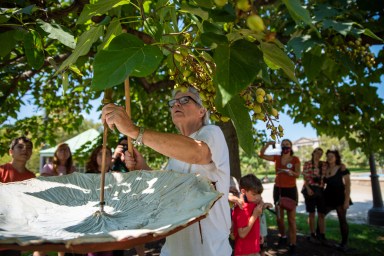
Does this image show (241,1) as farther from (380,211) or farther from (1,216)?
(380,211)

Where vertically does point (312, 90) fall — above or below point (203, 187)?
above

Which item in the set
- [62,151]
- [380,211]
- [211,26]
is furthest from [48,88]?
[380,211]

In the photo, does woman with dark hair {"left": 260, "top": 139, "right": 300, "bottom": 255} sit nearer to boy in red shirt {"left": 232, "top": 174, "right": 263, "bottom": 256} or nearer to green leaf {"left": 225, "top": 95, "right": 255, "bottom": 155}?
boy in red shirt {"left": 232, "top": 174, "right": 263, "bottom": 256}

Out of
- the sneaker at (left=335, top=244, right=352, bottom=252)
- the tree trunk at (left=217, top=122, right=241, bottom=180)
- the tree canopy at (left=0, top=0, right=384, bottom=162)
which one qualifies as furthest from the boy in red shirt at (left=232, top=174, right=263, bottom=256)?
the sneaker at (left=335, top=244, right=352, bottom=252)

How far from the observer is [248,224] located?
318 cm

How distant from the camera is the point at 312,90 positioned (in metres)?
5.76

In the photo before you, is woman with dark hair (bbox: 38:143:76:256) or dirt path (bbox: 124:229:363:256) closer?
woman with dark hair (bbox: 38:143:76:256)

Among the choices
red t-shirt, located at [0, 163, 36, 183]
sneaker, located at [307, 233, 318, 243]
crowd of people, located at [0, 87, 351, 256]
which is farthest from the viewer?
sneaker, located at [307, 233, 318, 243]

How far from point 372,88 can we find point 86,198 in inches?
187

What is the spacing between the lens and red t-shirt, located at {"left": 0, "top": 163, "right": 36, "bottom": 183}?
376 centimetres

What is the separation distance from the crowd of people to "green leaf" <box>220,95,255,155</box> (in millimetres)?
452

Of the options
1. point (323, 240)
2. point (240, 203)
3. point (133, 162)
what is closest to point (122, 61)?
point (133, 162)

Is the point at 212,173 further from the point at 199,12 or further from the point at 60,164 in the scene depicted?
the point at 60,164

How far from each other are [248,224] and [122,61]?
2.65 metres
